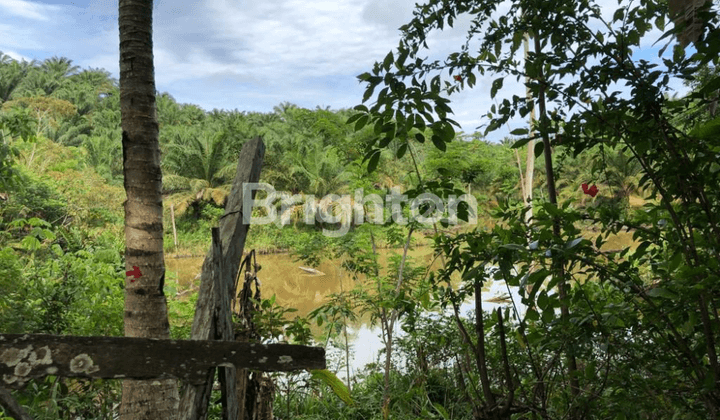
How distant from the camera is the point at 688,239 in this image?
1.05 meters

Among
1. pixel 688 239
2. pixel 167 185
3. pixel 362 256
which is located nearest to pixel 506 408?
pixel 688 239

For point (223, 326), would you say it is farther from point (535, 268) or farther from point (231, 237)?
point (535, 268)

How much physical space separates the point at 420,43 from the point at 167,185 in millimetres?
19640

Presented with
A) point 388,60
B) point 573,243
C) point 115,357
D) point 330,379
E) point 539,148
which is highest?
point 388,60

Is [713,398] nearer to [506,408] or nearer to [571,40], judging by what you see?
[506,408]

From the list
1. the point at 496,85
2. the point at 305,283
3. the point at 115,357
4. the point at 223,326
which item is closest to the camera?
the point at 115,357

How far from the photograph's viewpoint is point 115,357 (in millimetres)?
825

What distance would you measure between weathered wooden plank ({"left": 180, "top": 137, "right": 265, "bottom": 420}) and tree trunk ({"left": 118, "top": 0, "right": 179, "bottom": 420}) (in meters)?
0.57

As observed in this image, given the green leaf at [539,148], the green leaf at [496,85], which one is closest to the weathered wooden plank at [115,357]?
the green leaf at [539,148]

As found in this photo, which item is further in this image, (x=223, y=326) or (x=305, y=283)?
(x=305, y=283)

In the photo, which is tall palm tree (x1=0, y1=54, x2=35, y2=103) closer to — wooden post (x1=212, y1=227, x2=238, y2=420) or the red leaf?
the red leaf

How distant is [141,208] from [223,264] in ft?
3.37

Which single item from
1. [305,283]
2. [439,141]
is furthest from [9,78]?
[439,141]

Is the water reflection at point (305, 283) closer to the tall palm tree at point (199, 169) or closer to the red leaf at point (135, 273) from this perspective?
the tall palm tree at point (199, 169)
